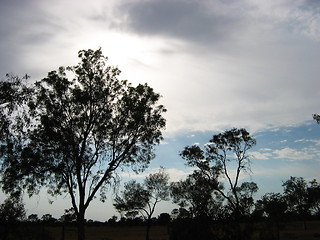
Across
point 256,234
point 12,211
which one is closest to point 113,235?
point 256,234

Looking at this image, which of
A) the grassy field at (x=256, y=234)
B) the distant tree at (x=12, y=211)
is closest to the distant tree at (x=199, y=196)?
the grassy field at (x=256, y=234)

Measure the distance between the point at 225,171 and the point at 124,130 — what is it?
789 inches

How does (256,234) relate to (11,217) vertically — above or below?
below

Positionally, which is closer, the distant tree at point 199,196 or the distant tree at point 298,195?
the distant tree at point 199,196

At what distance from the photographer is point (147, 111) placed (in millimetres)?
29484

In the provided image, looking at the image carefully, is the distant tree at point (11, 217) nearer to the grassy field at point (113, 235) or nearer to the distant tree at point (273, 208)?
the grassy field at point (113, 235)

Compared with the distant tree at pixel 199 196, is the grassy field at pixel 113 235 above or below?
below

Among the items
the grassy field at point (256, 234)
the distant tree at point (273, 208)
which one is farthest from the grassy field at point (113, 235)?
the distant tree at point (273, 208)

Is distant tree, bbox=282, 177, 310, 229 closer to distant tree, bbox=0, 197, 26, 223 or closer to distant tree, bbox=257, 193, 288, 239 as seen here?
distant tree, bbox=257, 193, 288, 239

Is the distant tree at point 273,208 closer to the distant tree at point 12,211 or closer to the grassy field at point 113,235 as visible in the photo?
the grassy field at point 113,235

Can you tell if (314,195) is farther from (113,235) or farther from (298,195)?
(113,235)

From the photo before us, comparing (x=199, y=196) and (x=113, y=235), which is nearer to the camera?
(x=199, y=196)

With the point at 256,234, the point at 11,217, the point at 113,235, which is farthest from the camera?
the point at 113,235

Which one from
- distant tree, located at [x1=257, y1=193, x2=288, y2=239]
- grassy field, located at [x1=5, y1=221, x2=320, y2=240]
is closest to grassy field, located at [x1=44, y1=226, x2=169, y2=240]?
grassy field, located at [x1=5, y1=221, x2=320, y2=240]
